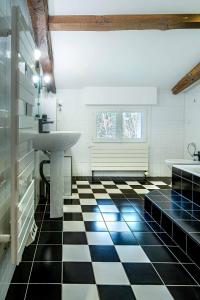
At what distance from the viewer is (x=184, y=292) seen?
1757mm

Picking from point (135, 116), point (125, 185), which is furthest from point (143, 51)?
point (125, 185)

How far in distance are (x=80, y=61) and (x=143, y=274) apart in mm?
3668

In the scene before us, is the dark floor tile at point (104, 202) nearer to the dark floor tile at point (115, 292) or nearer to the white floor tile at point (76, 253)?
the white floor tile at point (76, 253)

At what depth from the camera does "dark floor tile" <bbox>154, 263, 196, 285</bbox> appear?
187 cm

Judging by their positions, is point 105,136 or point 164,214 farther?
point 105,136

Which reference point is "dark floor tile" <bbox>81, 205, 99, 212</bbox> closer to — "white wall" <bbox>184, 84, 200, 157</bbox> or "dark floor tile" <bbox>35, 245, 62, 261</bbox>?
"dark floor tile" <bbox>35, 245, 62, 261</bbox>

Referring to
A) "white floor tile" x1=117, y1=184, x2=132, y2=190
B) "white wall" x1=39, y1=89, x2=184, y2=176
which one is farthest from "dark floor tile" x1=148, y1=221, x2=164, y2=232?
"white wall" x1=39, y1=89, x2=184, y2=176

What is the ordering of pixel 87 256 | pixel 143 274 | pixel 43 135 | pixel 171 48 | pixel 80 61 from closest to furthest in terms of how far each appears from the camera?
pixel 143 274, pixel 87 256, pixel 43 135, pixel 171 48, pixel 80 61

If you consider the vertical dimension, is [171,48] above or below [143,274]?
above

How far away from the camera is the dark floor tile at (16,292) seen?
1664mm

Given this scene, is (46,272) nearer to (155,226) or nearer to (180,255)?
(180,255)

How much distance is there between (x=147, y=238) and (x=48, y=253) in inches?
35.4

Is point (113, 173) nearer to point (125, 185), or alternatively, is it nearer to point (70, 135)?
point (125, 185)

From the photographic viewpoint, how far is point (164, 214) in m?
2.82
